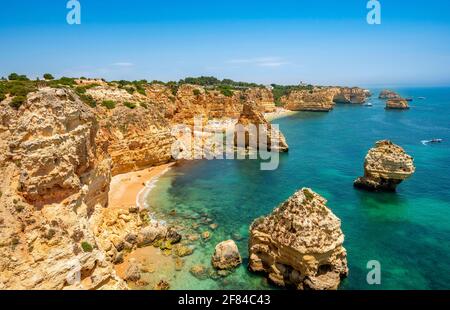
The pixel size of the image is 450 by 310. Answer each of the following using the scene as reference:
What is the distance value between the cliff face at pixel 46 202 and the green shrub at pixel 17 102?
1.68 feet

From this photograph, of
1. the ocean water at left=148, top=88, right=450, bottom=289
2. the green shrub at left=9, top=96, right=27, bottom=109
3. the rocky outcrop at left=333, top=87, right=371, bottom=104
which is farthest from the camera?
the rocky outcrop at left=333, top=87, right=371, bottom=104

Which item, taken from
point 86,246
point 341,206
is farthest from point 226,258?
point 341,206

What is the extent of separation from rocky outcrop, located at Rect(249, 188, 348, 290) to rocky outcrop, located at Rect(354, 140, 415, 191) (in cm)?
1821

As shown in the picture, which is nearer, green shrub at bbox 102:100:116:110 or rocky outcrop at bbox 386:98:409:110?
green shrub at bbox 102:100:116:110

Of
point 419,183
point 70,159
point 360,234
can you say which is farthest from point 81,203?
point 419,183

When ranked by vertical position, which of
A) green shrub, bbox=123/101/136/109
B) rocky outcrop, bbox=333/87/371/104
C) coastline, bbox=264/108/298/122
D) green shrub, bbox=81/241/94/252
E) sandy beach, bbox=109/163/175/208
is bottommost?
sandy beach, bbox=109/163/175/208

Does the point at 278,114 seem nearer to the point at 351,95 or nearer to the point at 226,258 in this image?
the point at 351,95

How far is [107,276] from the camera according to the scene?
1653 cm

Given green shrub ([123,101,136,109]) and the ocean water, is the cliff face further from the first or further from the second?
green shrub ([123,101,136,109])

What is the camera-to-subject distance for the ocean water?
2198 centimetres

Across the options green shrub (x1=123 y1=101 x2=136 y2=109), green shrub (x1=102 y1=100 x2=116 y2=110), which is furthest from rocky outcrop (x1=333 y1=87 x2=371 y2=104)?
green shrub (x1=102 y1=100 x2=116 y2=110)

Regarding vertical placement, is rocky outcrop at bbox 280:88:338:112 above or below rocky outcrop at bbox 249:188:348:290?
above

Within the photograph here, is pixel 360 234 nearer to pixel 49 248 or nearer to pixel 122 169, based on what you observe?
pixel 49 248
